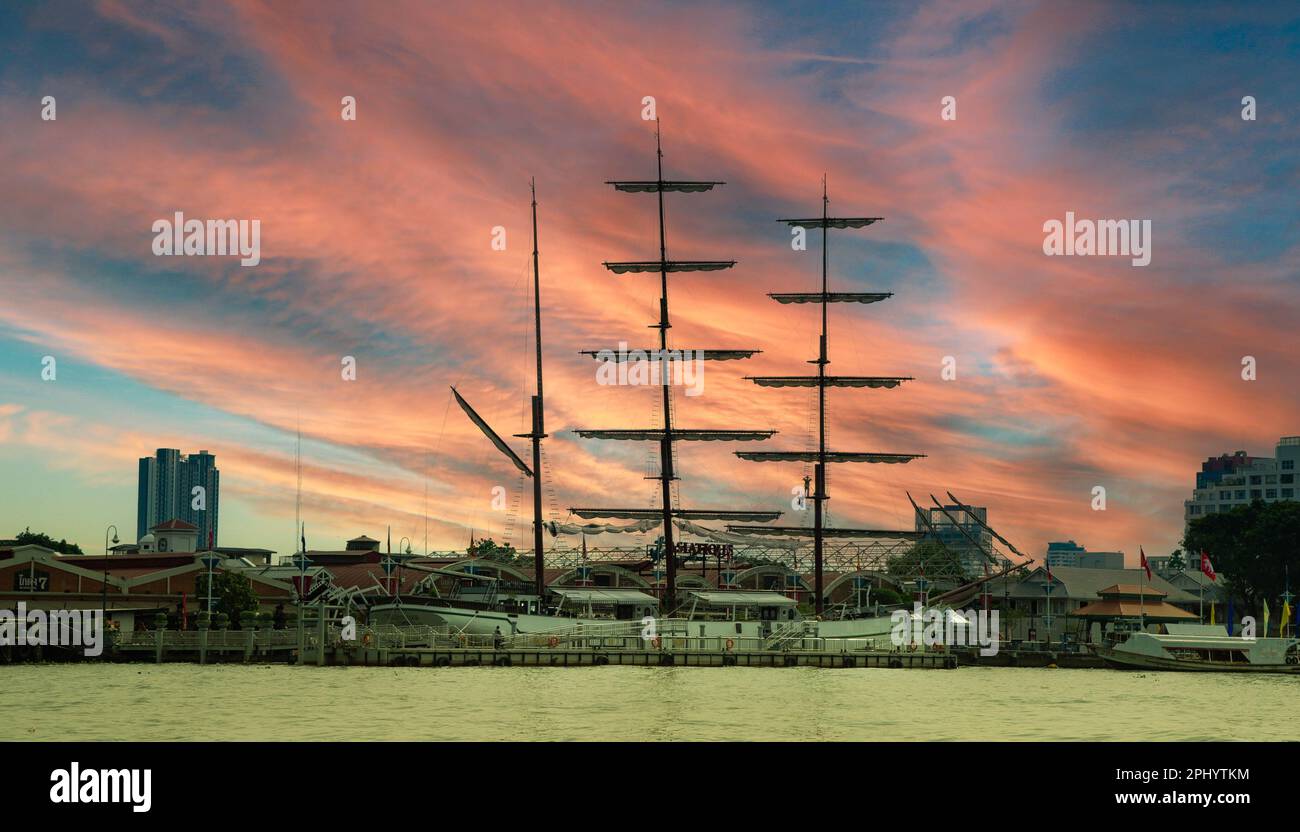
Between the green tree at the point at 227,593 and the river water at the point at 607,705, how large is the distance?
88.3 ft

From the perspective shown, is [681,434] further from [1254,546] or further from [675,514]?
[1254,546]

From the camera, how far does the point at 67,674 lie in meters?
70.8

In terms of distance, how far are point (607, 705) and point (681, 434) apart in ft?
197

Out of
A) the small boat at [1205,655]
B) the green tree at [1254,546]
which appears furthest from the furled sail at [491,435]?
the green tree at [1254,546]

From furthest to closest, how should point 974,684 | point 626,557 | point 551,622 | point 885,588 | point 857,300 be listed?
point 885,588 → point 626,557 → point 857,300 → point 551,622 → point 974,684

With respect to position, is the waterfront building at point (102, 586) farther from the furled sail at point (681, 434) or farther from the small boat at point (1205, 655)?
the small boat at point (1205, 655)

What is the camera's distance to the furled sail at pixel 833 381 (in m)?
118

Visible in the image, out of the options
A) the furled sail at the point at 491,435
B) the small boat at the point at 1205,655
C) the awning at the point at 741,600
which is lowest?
the small boat at the point at 1205,655

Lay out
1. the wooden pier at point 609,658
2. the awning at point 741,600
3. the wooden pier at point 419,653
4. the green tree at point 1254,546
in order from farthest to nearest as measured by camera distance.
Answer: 1. the green tree at point 1254,546
2. the awning at point 741,600
3. the wooden pier at point 419,653
4. the wooden pier at point 609,658
